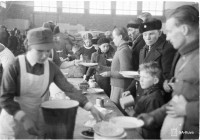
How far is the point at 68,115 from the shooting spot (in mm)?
1009

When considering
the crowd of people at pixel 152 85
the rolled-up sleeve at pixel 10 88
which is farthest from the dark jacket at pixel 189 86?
the rolled-up sleeve at pixel 10 88

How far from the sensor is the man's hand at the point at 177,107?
1.05m

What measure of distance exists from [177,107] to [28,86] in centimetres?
75

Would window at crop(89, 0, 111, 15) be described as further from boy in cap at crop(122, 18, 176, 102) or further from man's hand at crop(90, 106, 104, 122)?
man's hand at crop(90, 106, 104, 122)

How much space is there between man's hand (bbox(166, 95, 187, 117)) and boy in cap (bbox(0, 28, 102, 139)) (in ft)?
2.13

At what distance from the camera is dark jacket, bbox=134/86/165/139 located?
4.43 ft


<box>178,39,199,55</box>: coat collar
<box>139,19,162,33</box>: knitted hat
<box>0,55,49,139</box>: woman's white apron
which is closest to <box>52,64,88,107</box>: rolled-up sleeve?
<box>0,55,49,139</box>: woman's white apron

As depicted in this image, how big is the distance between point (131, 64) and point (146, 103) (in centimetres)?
87

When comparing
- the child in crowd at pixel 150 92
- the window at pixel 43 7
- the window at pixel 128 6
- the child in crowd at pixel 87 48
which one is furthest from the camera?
the window at pixel 128 6

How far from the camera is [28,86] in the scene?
1168mm

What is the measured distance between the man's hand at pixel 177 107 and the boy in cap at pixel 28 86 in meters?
0.65

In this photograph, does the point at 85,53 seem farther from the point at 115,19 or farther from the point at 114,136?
the point at 115,19

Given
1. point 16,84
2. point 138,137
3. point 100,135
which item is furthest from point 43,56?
point 138,137

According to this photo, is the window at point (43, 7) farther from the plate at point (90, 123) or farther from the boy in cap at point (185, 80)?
the boy in cap at point (185, 80)
